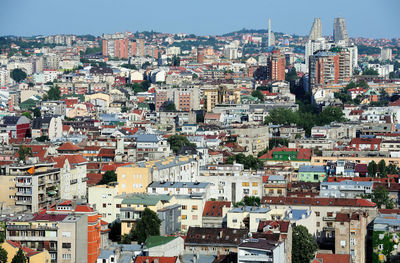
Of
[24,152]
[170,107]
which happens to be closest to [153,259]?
[24,152]

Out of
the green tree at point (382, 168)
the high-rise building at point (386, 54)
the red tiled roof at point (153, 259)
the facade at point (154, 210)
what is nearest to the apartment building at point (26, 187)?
the facade at point (154, 210)

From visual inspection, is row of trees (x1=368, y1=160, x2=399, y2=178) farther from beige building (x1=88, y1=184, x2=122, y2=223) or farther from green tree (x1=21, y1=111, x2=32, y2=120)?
green tree (x1=21, y1=111, x2=32, y2=120)

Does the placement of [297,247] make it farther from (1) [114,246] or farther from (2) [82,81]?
(2) [82,81]

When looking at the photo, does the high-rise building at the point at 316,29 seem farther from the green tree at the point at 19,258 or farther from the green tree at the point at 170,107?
the green tree at the point at 19,258

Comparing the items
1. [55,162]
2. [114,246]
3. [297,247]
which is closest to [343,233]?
[297,247]

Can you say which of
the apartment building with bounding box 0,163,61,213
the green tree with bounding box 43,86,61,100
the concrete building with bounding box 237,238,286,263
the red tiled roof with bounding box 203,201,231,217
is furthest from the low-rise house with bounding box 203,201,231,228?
the green tree with bounding box 43,86,61,100
